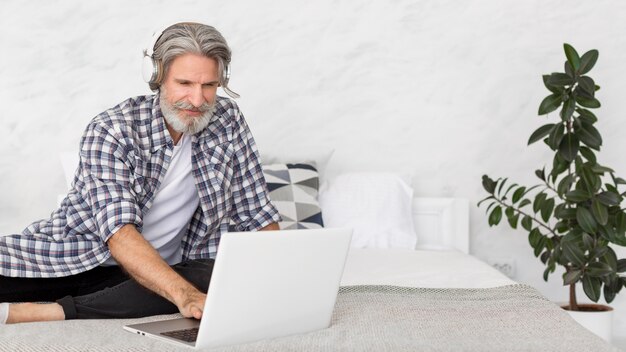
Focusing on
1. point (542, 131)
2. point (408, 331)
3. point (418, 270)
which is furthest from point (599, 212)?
point (408, 331)

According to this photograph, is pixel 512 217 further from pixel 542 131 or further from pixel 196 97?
pixel 196 97

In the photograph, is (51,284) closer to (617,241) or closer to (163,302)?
(163,302)

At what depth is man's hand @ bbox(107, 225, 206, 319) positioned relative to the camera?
1.79m

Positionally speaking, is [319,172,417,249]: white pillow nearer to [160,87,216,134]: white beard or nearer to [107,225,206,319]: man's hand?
[160,87,216,134]: white beard

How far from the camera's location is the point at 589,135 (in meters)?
3.13

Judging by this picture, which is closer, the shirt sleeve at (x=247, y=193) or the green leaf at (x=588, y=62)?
the shirt sleeve at (x=247, y=193)

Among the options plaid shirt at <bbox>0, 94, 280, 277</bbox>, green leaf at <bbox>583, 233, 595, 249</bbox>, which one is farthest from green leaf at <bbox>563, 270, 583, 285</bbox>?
plaid shirt at <bbox>0, 94, 280, 277</bbox>

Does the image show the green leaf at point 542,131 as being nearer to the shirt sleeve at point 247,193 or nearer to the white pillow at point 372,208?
the white pillow at point 372,208

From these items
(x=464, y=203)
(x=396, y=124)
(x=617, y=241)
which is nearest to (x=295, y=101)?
(x=396, y=124)

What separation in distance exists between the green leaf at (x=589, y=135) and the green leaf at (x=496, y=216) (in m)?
0.43

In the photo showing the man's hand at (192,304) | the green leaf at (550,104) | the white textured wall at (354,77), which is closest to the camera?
the man's hand at (192,304)

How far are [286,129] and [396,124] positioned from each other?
0.48m

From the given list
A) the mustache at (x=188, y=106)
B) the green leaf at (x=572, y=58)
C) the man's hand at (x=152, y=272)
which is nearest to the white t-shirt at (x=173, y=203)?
the mustache at (x=188, y=106)

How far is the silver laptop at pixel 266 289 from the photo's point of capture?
151 centimetres
